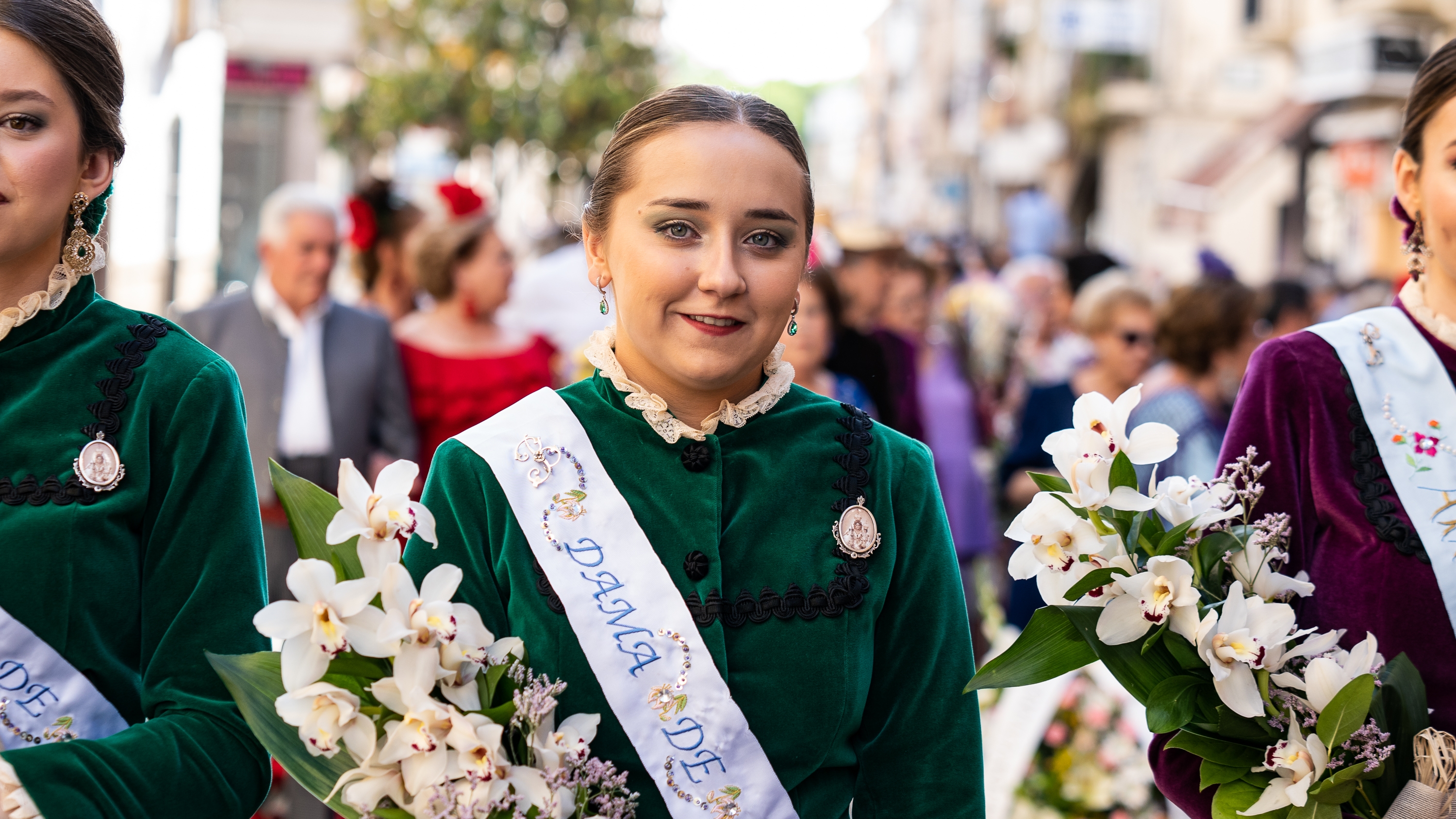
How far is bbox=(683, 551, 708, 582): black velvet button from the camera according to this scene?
6.48 ft

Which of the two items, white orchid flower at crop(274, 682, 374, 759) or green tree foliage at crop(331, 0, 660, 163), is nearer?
white orchid flower at crop(274, 682, 374, 759)

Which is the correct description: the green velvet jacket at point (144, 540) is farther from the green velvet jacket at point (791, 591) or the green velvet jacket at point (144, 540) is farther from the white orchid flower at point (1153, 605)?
the white orchid flower at point (1153, 605)

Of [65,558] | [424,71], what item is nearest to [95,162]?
[65,558]

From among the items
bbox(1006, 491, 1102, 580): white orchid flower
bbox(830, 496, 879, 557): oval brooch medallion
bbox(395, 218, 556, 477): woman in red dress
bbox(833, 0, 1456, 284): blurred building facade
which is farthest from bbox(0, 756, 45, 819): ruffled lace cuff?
bbox(833, 0, 1456, 284): blurred building facade

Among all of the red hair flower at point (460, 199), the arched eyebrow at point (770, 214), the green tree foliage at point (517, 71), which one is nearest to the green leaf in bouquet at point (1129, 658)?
the arched eyebrow at point (770, 214)

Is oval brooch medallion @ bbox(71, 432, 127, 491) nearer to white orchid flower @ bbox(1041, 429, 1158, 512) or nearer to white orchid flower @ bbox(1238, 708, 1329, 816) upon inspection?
white orchid flower @ bbox(1041, 429, 1158, 512)

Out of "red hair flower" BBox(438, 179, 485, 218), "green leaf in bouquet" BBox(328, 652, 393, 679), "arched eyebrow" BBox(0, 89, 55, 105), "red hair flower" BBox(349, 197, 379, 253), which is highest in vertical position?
"arched eyebrow" BBox(0, 89, 55, 105)

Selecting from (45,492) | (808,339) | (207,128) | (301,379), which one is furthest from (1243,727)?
(207,128)

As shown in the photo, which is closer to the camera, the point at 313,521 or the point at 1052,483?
the point at 313,521

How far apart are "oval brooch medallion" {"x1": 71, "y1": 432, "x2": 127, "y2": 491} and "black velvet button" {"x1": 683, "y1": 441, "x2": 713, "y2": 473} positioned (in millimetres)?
691

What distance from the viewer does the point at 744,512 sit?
2.00 meters

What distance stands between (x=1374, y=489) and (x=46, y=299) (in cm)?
178

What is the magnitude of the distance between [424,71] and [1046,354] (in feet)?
27.3

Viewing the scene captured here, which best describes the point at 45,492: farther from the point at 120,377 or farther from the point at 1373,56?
the point at 1373,56
